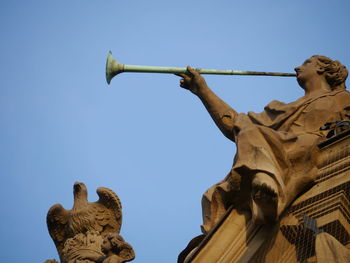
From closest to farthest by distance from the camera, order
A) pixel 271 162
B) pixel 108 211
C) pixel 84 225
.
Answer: pixel 271 162, pixel 84 225, pixel 108 211

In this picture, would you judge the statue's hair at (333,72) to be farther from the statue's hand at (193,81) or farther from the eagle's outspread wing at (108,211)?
the eagle's outspread wing at (108,211)

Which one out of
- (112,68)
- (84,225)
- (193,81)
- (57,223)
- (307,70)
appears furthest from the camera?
(112,68)

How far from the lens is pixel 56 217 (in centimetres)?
1451

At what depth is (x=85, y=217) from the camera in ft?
46.4

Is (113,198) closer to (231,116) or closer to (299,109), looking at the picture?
(231,116)

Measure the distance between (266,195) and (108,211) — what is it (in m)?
4.66

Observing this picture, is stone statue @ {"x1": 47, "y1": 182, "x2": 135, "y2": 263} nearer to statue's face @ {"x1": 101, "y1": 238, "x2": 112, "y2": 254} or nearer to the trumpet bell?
statue's face @ {"x1": 101, "y1": 238, "x2": 112, "y2": 254}

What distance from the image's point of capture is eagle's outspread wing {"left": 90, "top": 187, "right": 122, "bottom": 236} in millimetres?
14195

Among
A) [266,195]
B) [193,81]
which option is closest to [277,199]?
[266,195]

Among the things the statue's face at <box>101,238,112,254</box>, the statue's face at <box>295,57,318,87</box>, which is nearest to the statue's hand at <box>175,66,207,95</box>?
the statue's face at <box>295,57,318,87</box>

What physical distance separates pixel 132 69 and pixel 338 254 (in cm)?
790

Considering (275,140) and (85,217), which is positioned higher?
(85,217)

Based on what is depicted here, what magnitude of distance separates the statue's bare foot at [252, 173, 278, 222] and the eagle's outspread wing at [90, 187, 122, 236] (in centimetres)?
424

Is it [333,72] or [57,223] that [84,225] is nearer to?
[57,223]
